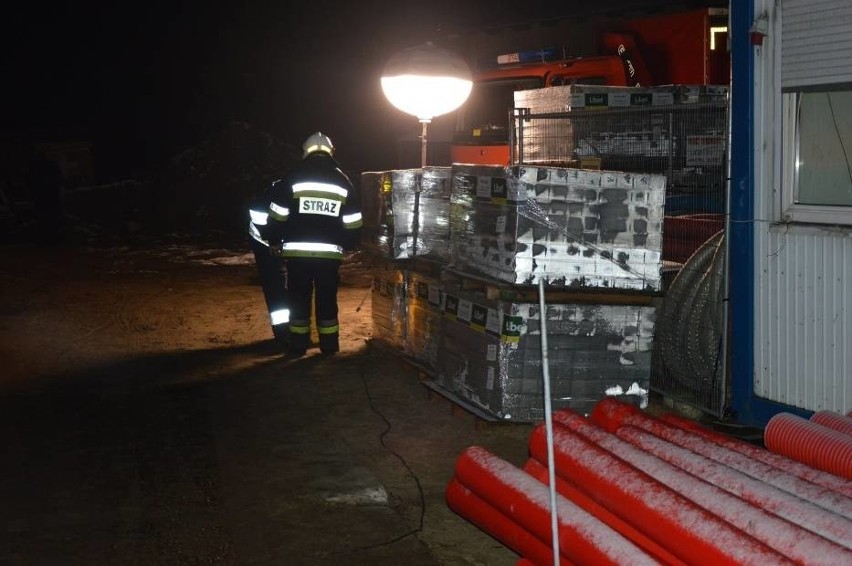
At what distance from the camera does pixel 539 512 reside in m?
3.95

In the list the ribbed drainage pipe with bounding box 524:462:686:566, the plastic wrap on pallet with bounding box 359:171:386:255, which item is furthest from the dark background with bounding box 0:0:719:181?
the ribbed drainage pipe with bounding box 524:462:686:566

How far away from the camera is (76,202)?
23391 millimetres

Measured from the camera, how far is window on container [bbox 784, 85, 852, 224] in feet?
19.2

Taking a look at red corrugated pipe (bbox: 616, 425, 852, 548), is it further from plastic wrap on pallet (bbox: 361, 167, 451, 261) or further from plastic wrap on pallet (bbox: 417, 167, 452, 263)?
plastic wrap on pallet (bbox: 361, 167, 451, 261)

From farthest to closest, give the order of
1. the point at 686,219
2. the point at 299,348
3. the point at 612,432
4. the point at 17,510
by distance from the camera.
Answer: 1. the point at 299,348
2. the point at 686,219
3. the point at 17,510
4. the point at 612,432

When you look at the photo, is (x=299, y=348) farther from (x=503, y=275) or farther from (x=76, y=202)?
(x=76, y=202)

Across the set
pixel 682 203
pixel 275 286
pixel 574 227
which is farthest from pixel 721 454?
pixel 275 286

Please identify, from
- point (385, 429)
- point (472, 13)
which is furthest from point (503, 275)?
point (472, 13)

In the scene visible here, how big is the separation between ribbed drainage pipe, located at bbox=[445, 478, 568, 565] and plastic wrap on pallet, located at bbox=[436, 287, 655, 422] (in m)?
1.71

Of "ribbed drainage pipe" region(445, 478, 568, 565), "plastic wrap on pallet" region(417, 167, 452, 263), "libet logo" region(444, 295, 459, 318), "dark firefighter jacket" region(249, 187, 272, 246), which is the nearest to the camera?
"ribbed drainage pipe" region(445, 478, 568, 565)

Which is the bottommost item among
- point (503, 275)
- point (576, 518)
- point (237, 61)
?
point (576, 518)

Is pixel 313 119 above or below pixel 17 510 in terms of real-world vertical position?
above

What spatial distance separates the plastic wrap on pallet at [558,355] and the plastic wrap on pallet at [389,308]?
5.64 feet

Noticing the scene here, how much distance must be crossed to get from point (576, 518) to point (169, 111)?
34.4m
